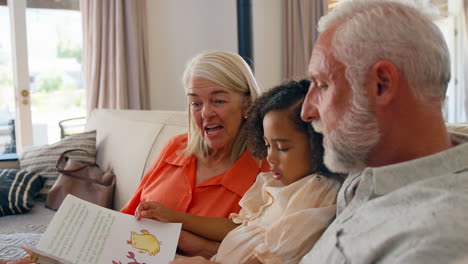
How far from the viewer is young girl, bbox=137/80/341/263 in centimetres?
108

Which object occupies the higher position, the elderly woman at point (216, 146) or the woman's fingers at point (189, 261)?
the elderly woman at point (216, 146)

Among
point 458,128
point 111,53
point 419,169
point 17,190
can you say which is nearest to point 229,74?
point 458,128

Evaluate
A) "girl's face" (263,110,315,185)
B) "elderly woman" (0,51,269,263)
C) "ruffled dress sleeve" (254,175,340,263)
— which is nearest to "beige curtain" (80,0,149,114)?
"elderly woman" (0,51,269,263)

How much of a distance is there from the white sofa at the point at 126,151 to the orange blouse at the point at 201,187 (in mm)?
439

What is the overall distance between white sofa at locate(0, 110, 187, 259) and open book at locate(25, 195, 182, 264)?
671 millimetres

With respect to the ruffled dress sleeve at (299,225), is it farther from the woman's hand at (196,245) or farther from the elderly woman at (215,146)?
the elderly woman at (215,146)

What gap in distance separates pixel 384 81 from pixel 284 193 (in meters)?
0.43

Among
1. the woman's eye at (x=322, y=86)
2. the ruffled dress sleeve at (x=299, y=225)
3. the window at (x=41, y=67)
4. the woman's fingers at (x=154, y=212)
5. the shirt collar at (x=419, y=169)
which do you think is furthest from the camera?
the window at (x=41, y=67)

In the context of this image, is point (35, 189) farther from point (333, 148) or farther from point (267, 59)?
point (267, 59)

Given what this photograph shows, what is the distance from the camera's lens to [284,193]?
1193 mm

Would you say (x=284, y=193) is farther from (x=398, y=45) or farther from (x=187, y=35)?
(x=187, y=35)

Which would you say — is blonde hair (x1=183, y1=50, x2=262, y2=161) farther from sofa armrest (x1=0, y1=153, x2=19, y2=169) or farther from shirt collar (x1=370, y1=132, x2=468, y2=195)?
sofa armrest (x1=0, y1=153, x2=19, y2=169)

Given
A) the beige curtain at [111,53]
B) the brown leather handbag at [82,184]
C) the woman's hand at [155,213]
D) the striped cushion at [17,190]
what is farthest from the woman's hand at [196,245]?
the beige curtain at [111,53]

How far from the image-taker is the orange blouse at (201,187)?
1548 mm
